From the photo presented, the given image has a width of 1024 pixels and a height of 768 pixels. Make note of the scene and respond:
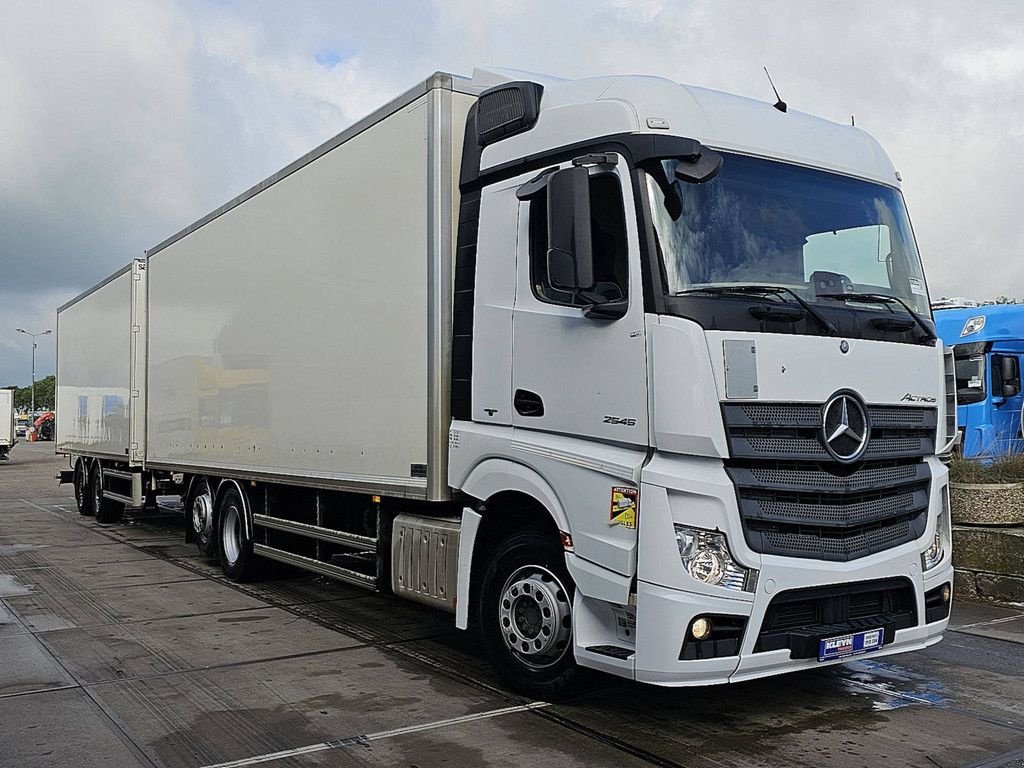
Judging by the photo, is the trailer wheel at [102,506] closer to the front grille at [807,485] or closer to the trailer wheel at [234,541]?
the trailer wheel at [234,541]

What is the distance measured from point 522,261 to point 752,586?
224 centimetres

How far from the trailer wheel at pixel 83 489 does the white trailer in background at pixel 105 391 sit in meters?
0.02

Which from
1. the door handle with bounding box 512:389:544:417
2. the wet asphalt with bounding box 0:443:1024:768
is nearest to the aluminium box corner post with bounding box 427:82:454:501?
the door handle with bounding box 512:389:544:417

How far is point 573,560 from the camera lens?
17.5 feet

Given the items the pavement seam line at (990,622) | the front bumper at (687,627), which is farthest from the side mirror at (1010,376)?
the front bumper at (687,627)

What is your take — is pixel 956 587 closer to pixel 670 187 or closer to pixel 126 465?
pixel 670 187

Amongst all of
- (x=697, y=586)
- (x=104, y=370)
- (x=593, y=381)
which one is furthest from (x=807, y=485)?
(x=104, y=370)

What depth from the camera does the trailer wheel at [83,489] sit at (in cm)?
1783

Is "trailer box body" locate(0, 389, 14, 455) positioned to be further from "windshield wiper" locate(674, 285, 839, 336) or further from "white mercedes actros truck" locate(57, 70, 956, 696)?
"windshield wiper" locate(674, 285, 839, 336)

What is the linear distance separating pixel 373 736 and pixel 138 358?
389 inches

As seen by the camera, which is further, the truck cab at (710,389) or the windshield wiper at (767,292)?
the windshield wiper at (767,292)

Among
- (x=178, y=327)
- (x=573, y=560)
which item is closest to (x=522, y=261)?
(x=573, y=560)

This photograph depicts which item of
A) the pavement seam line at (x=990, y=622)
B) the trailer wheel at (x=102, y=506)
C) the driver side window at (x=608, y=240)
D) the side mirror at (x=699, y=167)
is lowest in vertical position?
the pavement seam line at (x=990, y=622)

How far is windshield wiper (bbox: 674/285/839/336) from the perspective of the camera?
16.6 ft
